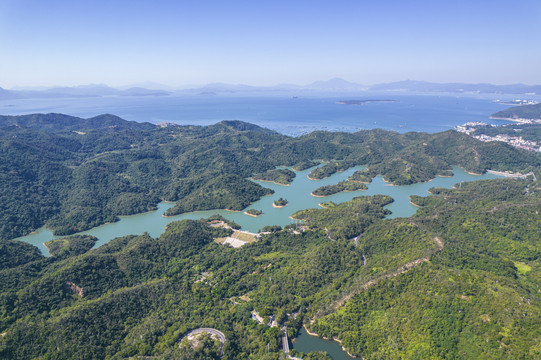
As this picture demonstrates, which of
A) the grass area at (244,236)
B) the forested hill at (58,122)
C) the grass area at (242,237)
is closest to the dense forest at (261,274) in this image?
the grass area at (242,237)

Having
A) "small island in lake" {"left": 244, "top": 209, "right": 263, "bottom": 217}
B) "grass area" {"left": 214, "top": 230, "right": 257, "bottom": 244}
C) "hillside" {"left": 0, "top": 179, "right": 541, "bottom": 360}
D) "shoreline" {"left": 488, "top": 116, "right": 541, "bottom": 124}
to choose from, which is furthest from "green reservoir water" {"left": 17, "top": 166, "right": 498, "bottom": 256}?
"shoreline" {"left": 488, "top": 116, "right": 541, "bottom": 124}

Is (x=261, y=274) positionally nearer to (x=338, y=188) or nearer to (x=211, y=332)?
(x=211, y=332)

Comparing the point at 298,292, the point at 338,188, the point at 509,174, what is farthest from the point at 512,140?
the point at 298,292

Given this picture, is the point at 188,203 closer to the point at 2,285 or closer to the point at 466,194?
the point at 2,285

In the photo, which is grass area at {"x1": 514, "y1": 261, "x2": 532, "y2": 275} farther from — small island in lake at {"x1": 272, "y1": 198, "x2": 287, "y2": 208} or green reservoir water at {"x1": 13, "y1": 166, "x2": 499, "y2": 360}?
small island in lake at {"x1": 272, "y1": 198, "x2": 287, "y2": 208}

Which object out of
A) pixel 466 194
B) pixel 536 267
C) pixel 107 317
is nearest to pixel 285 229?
pixel 107 317
